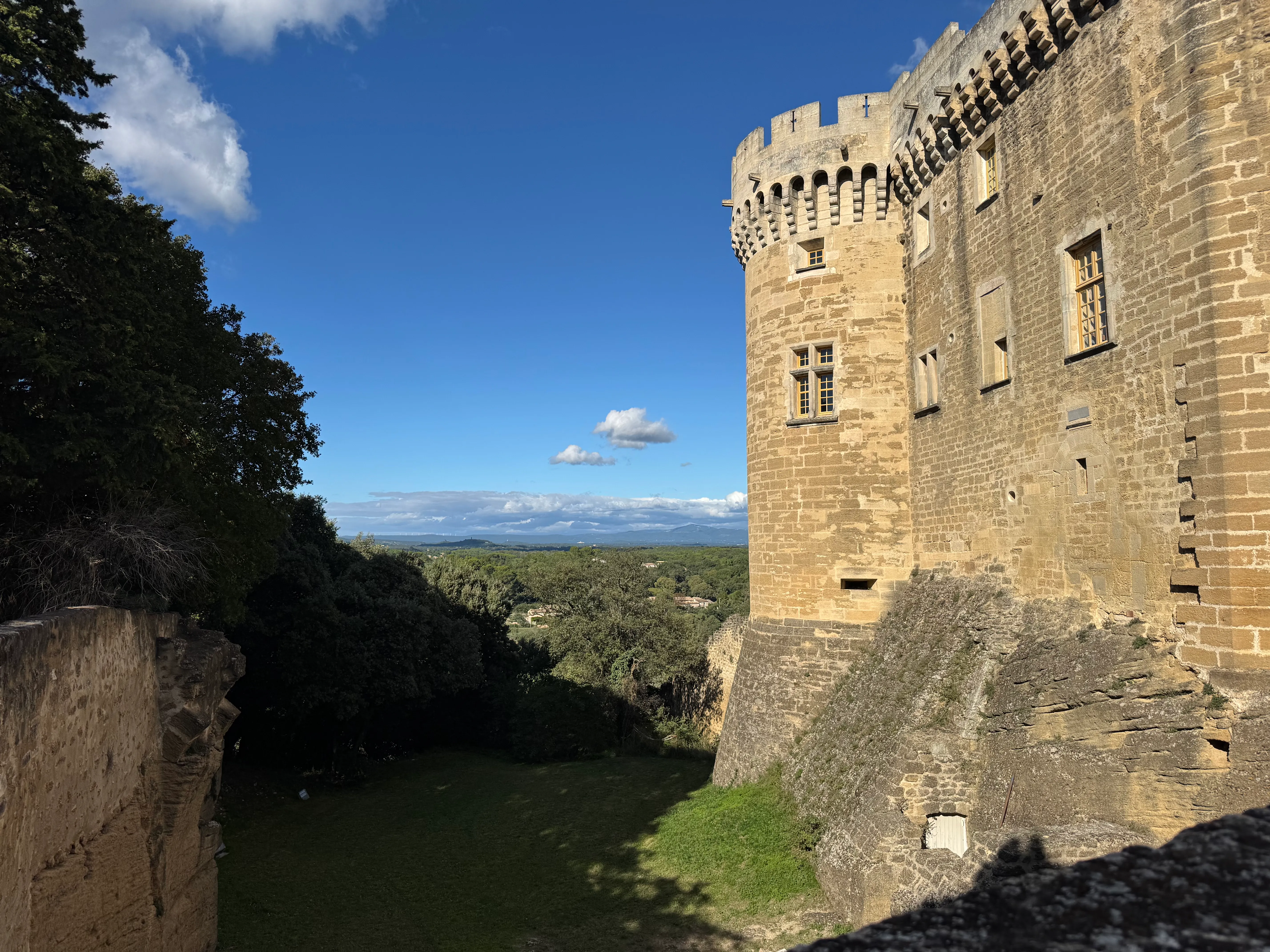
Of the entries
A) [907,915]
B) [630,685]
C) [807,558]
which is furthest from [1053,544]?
[630,685]

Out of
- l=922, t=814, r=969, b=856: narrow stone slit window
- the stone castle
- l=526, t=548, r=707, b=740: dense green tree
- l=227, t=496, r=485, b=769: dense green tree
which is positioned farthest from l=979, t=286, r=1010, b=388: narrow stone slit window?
l=526, t=548, r=707, b=740: dense green tree

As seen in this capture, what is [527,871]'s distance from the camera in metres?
15.8

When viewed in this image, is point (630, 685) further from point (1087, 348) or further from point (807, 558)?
point (1087, 348)

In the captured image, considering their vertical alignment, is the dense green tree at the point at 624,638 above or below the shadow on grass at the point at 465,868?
above

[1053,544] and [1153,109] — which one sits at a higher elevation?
[1153,109]

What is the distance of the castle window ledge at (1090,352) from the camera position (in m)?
10.1

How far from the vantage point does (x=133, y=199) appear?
13.5 m

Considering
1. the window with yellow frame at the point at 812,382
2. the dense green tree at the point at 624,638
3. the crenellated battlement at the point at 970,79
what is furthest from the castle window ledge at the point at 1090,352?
the dense green tree at the point at 624,638

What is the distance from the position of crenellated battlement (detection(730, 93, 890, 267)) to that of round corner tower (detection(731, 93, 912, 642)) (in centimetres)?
2

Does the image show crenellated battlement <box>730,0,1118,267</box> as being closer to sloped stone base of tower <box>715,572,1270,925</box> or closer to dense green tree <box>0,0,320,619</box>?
sloped stone base of tower <box>715,572,1270,925</box>

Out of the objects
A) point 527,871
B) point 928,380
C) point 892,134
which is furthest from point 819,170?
point 527,871

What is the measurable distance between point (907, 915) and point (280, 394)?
18.0 metres

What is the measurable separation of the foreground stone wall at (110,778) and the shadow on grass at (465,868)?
288 cm

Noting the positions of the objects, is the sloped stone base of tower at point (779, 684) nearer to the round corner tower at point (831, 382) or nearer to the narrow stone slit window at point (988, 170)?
the round corner tower at point (831, 382)
